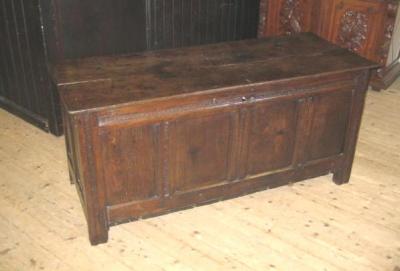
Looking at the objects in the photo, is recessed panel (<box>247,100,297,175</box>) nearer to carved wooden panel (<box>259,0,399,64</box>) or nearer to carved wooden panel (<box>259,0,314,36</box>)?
carved wooden panel (<box>259,0,399,64</box>)

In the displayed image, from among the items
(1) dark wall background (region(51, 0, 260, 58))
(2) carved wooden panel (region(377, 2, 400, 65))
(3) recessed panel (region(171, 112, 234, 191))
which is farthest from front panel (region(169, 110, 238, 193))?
(2) carved wooden panel (region(377, 2, 400, 65))

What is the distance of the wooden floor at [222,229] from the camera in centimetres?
219

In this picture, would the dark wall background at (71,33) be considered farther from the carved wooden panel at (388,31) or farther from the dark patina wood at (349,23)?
the carved wooden panel at (388,31)

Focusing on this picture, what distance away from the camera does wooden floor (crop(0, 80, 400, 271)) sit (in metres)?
2.19

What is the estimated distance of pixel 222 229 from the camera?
2.39 meters

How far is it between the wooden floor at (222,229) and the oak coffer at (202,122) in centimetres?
11

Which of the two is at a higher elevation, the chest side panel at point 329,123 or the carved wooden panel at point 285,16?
the carved wooden panel at point 285,16

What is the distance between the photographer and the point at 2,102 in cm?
348

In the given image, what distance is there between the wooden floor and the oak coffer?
107 mm

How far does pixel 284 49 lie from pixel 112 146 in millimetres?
1167

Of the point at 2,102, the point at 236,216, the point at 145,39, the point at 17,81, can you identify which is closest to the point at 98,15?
the point at 145,39

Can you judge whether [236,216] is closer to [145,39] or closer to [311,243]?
[311,243]

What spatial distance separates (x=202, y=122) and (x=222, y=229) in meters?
0.57

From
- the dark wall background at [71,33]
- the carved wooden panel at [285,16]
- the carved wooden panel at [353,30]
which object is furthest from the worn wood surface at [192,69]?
the carved wooden panel at [285,16]
